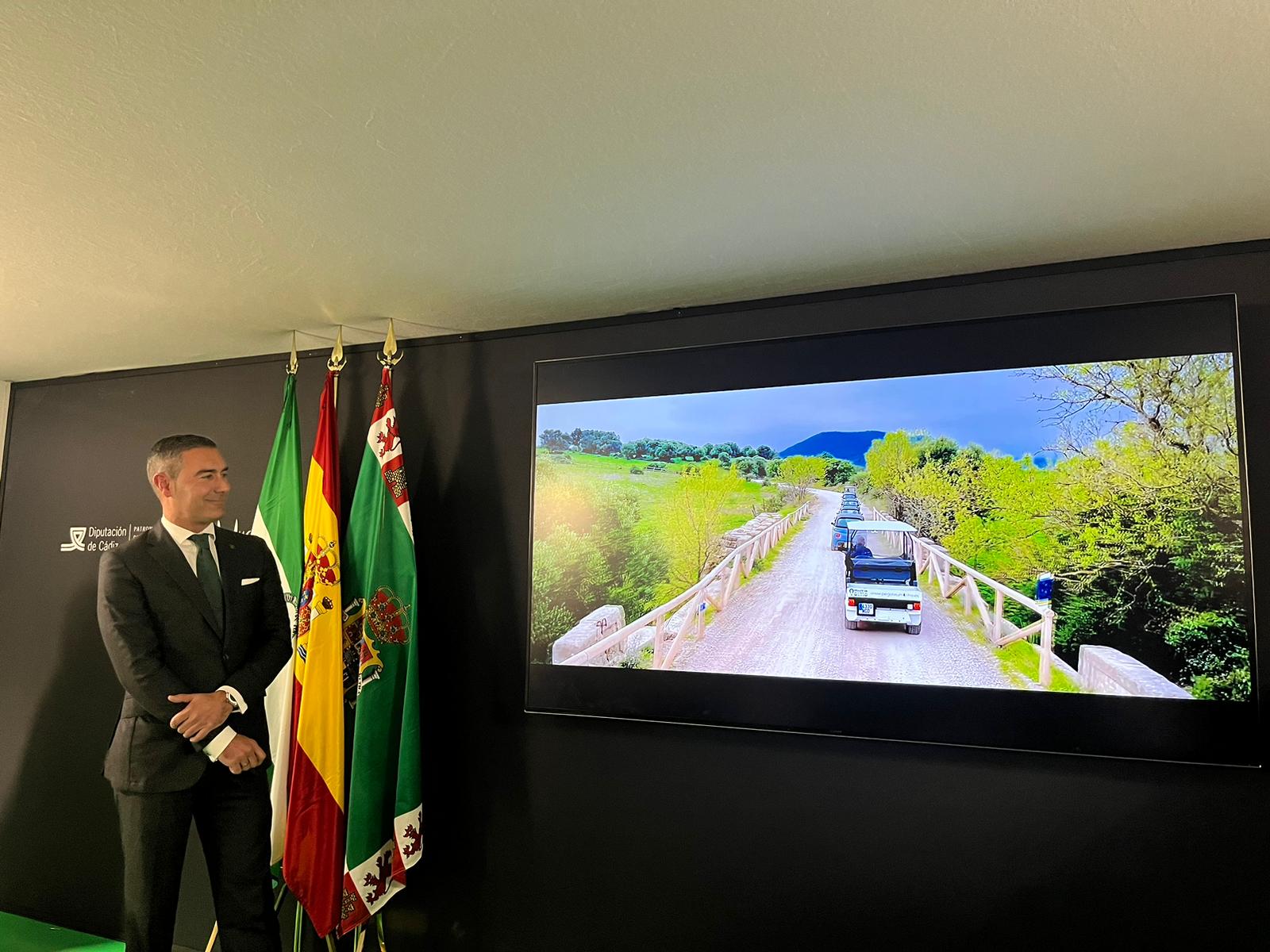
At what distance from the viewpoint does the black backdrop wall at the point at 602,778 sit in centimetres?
208

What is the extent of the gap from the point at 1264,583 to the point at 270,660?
109 inches

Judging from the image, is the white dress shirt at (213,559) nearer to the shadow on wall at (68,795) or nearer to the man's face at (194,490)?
the man's face at (194,490)

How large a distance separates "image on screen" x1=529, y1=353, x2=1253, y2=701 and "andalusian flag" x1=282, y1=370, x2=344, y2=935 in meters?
0.66

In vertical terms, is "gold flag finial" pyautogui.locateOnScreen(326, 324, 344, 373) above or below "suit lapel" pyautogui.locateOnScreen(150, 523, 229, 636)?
above

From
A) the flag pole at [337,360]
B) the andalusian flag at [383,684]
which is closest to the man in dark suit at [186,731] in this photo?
the andalusian flag at [383,684]

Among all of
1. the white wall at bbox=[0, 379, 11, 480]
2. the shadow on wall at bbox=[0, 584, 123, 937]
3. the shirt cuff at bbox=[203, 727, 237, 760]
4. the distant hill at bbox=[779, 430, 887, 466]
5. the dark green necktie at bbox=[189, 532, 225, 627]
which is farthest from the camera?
the white wall at bbox=[0, 379, 11, 480]

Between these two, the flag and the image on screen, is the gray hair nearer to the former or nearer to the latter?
the flag

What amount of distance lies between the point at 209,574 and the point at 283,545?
0.97 feet

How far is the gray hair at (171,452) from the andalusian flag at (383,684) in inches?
22.4

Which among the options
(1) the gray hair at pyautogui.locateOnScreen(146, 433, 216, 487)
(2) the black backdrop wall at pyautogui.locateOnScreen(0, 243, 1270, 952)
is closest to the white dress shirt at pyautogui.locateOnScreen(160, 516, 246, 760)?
(1) the gray hair at pyautogui.locateOnScreen(146, 433, 216, 487)

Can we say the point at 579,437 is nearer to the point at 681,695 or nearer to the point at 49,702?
the point at 681,695

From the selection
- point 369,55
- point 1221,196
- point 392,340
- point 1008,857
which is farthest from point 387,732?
point 1221,196

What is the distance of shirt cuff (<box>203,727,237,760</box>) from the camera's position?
2541 mm

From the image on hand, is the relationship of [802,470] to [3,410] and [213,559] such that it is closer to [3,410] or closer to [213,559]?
[213,559]
